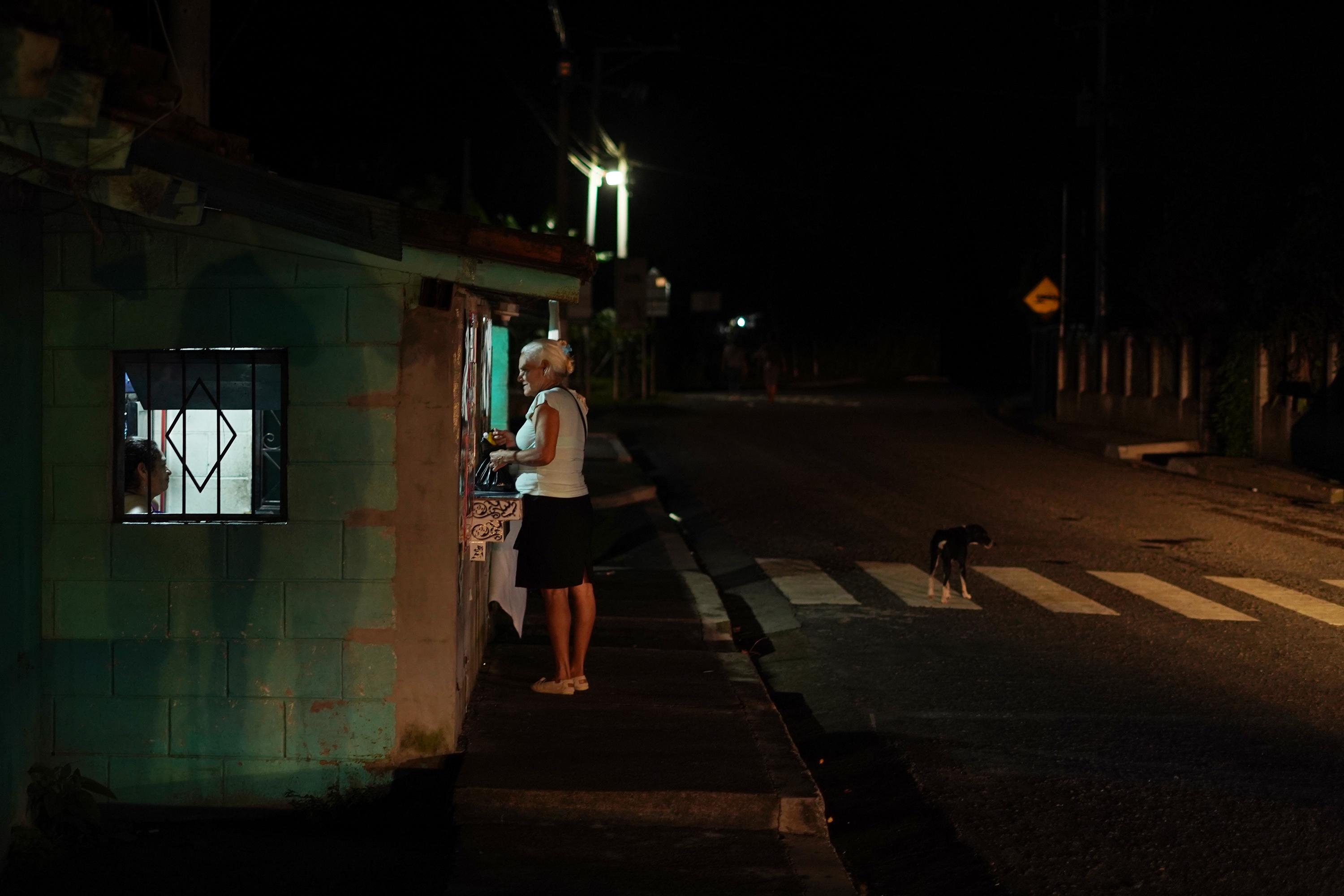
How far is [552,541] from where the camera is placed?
23.2 feet

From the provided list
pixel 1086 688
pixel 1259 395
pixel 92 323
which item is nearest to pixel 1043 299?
pixel 1259 395

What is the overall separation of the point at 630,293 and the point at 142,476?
2270 cm

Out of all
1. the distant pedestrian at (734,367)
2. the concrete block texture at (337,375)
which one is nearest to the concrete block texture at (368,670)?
the concrete block texture at (337,375)

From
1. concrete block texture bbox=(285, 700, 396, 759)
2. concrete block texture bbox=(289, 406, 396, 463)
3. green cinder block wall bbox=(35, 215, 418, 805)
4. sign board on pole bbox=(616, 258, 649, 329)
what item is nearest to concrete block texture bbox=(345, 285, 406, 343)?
green cinder block wall bbox=(35, 215, 418, 805)

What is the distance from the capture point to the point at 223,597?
20.7ft

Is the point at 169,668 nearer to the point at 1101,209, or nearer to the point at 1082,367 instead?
the point at 1082,367

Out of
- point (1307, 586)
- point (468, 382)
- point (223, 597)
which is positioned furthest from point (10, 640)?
point (1307, 586)

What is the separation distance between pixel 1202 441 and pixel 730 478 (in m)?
9.42

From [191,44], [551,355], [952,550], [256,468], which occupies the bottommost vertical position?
[952,550]

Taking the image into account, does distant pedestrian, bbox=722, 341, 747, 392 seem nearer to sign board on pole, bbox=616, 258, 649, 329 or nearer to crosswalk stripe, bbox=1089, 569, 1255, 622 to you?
sign board on pole, bbox=616, 258, 649, 329

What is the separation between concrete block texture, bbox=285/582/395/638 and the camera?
6320mm

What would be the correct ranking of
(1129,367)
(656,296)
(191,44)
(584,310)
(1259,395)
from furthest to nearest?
(656,296)
(1129,367)
(584,310)
(1259,395)
(191,44)

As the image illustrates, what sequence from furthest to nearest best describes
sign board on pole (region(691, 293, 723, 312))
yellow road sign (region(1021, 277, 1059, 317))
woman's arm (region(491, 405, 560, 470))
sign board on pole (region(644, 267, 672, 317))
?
sign board on pole (region(691, 293, 723, 312)) → sign board on pole (region(644, 267, 672, 317)) → yellow road sign (region(1021, 277, 1059, 317)) → woman's arm (region(491, 405, 560, 470))

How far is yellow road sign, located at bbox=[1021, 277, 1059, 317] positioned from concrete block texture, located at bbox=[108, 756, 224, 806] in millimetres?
27724
